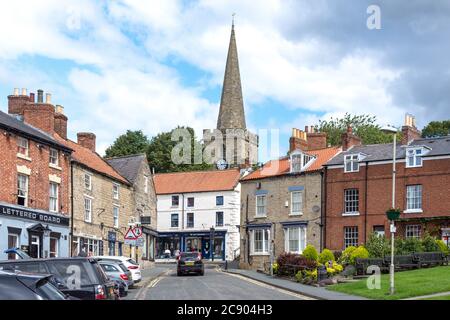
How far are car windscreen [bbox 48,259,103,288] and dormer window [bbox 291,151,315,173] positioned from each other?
41808 millimetres

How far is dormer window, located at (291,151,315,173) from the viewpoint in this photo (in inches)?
2201

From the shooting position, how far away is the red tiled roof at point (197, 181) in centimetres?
7725

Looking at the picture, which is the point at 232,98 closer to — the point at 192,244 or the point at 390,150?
the point at 192,244

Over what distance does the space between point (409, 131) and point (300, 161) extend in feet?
29.6

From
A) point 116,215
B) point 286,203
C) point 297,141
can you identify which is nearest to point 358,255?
point 286,203

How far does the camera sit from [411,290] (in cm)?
2748

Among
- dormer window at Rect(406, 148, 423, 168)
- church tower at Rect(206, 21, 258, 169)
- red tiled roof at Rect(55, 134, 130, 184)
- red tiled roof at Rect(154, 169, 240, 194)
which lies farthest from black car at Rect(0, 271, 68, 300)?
church tower at Rect(206, 21, 258, 169)

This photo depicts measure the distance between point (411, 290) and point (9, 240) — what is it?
70.7 feet

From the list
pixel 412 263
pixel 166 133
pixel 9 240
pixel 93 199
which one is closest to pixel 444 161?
pixel 412 263

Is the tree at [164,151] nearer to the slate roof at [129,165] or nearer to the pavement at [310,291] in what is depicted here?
the slate roof at [129,165]

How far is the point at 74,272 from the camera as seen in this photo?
14828 mm

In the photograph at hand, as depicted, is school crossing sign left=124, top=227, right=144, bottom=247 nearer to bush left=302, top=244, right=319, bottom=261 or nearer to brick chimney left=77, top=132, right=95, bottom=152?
bush left=302, top=244, right=319, bottom=261
